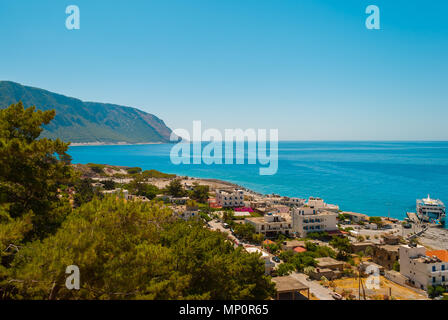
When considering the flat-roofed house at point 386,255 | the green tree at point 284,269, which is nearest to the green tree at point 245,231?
the green tree at point 284,269

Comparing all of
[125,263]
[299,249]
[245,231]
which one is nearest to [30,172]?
[125,263]

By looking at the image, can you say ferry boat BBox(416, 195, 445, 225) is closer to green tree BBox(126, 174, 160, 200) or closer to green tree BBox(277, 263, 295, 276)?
green tree BBox(277, 263, 295, 276)

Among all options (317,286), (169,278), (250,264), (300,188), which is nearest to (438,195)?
(300,188)

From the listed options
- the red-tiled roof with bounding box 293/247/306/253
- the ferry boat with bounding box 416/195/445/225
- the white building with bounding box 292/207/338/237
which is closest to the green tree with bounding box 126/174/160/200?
the white building with bounding box 292/207/338/237

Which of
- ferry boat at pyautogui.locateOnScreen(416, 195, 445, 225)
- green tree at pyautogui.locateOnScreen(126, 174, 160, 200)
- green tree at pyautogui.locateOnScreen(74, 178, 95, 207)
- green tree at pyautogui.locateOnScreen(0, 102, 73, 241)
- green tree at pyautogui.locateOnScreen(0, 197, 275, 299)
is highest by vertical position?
green tree at pyautogui.locateOnScreen(0, 102, 73, 241)

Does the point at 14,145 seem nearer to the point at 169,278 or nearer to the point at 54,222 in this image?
the point at 54,222

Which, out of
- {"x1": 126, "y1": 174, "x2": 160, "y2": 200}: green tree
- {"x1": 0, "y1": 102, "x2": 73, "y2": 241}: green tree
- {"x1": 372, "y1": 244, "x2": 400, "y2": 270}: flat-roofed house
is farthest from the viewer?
{"x1": 126, "y1": 174, "x2": 160, "y2": 200}: green tree
